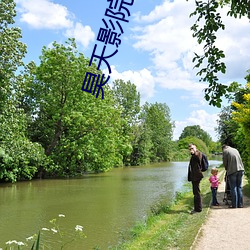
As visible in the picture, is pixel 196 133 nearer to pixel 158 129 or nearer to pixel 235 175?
pixel 158 129

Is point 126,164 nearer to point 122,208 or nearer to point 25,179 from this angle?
point 25,179

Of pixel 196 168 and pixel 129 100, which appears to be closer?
pixel 196 168

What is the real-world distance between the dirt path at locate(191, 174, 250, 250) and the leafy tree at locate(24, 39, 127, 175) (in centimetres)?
1806

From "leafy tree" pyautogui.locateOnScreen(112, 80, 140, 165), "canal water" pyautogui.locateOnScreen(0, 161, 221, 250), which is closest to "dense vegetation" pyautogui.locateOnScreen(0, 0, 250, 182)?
"canal water" pyautogui.locateOnScreen(0, 161, 221, 250)

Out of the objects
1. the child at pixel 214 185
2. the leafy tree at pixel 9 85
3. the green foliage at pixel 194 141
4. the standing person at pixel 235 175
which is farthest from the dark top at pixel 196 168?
the green foliage at pixel 194 141

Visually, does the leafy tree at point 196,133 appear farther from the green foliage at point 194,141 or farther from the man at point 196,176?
the man at point 196,176

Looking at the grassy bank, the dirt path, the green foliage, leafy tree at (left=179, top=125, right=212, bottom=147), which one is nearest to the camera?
the dirt path

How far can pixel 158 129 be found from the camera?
7556cm

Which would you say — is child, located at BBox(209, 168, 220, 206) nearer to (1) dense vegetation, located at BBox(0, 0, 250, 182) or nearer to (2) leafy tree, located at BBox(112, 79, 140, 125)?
(1) dense vegetation, located at BBox(0, 0, 250, 182)

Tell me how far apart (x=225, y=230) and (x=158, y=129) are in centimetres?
6838

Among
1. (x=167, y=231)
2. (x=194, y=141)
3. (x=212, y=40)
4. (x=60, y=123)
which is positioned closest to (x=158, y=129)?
(x=194, y=141)

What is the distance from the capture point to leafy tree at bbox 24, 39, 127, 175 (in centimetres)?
2677

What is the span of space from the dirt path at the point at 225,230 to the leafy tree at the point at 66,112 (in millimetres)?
18058

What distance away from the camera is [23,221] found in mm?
10859
